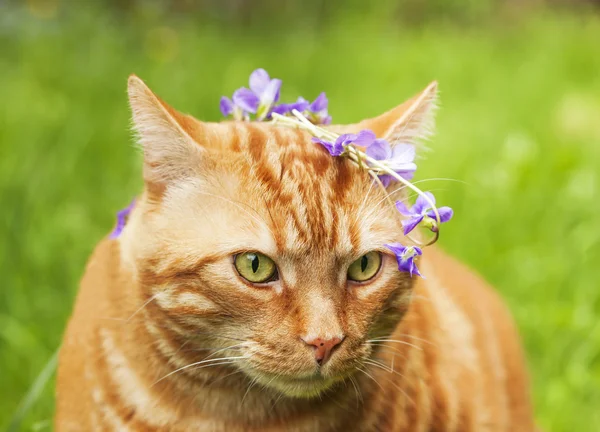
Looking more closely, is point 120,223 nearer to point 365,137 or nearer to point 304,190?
point 304,190

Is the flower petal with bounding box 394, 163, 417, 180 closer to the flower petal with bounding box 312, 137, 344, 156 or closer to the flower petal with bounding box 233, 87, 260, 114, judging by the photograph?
the flower petal with bounding box 312, 137, 344, 156

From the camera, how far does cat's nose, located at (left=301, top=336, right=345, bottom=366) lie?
66.1 inches

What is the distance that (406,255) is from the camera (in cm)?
177

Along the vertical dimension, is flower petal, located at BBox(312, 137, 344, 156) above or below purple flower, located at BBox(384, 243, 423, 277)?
above

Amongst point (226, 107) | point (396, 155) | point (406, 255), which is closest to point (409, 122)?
point (396, 155)

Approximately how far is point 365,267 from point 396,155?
28cm

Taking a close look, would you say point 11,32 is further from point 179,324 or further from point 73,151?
point 179,324

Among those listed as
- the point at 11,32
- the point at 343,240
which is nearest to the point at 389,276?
the point at 343,240

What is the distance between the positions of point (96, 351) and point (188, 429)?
0.33m

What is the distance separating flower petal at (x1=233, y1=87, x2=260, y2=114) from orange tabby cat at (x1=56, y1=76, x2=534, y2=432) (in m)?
0.09

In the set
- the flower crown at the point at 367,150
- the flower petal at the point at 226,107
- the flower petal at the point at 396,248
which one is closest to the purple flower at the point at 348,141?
the flower crown at the point at 367,150

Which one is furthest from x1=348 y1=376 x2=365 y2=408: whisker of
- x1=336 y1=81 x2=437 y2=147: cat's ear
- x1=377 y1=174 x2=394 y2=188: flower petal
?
x1=336 y1=81 x2=437 y2=147: cat's ear

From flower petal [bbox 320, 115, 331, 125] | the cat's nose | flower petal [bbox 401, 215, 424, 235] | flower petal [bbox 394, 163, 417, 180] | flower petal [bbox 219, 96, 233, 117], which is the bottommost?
the cat's nose

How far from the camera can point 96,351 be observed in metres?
2.01
